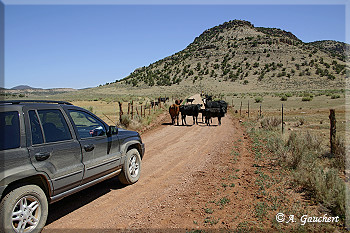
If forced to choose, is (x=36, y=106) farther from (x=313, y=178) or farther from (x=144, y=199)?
(x=313, y=178)

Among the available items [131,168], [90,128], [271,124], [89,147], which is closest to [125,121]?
[271,124]

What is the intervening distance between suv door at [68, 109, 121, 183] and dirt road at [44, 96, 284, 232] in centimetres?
71

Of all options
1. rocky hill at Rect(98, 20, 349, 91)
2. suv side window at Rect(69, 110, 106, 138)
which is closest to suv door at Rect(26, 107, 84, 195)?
suv side window at Rect(69, 110, 106, 138)

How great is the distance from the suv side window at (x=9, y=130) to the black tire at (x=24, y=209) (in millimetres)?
663

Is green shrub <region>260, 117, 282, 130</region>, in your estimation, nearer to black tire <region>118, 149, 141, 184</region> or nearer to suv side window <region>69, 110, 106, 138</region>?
black tire <region>118, 149, 141, 184</region>

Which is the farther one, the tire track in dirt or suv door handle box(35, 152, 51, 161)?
the tire track in dirt

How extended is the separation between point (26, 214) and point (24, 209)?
3.4 inches

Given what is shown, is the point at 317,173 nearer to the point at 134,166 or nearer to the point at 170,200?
the point at 170,200

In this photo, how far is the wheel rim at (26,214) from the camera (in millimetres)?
3830

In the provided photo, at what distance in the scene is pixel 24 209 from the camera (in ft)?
13.0

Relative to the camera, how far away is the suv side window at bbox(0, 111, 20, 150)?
3.87 metres

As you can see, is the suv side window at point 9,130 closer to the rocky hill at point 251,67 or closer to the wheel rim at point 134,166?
the wheel rim at point 134,166

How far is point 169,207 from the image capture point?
5430 millimetres

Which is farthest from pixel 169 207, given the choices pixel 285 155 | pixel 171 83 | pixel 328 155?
pixel 171 83
